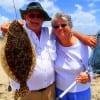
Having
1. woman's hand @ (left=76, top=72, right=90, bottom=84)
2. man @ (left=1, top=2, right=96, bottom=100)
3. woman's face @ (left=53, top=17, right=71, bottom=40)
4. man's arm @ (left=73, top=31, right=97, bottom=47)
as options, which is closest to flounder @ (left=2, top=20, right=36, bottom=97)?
man @ (left=1, top=2, right=96, bottom=100)

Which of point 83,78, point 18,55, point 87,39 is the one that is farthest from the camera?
point 87,39

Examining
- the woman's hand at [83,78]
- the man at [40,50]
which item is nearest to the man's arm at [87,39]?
the man at [40,50]

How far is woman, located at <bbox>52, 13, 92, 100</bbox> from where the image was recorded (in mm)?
6191

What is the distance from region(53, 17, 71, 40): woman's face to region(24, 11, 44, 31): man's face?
25 centimetres

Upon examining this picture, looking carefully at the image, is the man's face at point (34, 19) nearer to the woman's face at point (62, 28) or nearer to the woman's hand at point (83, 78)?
the woman's face at point (62, 28)

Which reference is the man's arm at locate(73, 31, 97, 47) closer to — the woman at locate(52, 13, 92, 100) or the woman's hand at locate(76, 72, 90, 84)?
the woman at locate(52, 13, 92, 100)

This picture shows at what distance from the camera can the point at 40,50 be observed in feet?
20.1

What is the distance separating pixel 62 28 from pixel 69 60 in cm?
54

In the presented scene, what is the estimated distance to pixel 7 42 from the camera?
18.0 ft

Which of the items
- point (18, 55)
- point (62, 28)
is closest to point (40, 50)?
point (62, 28)

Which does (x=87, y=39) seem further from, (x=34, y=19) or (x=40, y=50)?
(x=34, y=19)

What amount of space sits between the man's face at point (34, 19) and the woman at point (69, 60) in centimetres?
26

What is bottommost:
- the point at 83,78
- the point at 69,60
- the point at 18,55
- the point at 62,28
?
the point at 83,78

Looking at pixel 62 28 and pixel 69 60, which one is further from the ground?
pixel 62 28
